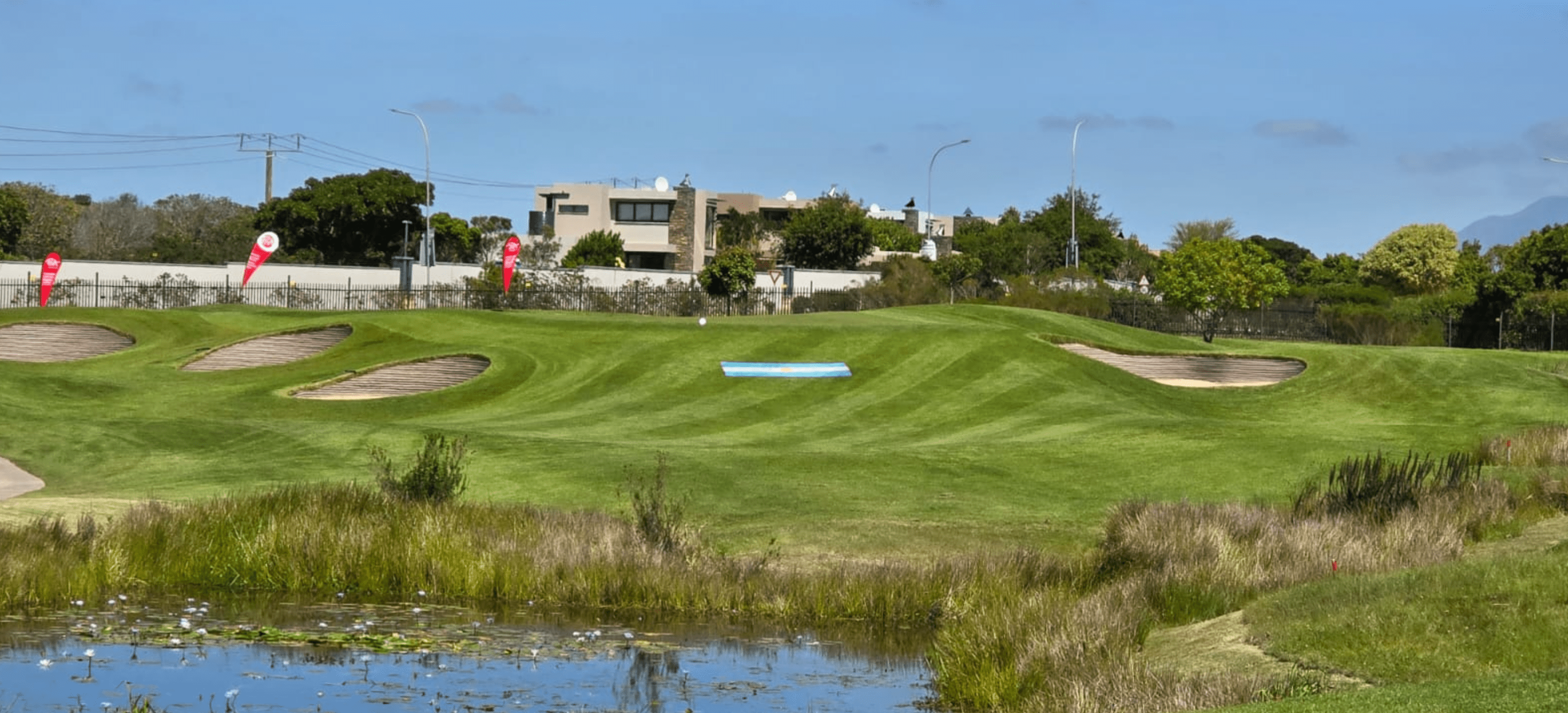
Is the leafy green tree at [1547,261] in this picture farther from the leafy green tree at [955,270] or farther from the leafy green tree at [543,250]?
the leafy green tree at [543,250]

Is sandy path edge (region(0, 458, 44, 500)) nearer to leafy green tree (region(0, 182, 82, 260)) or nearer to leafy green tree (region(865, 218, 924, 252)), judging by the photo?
leafy green tree (region(0, 182, 82, 260))

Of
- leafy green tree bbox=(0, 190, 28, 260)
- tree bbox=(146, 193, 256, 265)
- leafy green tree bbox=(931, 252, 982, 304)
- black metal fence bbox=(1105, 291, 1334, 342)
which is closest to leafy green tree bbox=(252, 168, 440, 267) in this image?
tree bbox=(146, 193, 256, 265)

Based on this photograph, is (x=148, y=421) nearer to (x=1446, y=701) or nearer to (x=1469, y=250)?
(x=1446, y=701)

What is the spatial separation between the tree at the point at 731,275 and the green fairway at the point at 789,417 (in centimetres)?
2438

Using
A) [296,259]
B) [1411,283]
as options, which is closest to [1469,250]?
[1411,283]

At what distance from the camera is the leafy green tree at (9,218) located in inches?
4279

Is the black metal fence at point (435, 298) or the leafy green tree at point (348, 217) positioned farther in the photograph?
the leafy green tree at point (348, 217)

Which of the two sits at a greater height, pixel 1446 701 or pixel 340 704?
pixel 1446 701

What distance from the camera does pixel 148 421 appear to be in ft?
96.6

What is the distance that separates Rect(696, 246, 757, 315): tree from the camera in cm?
7762

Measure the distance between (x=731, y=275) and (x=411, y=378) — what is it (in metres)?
38.0

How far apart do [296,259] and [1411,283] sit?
8247 centimetres

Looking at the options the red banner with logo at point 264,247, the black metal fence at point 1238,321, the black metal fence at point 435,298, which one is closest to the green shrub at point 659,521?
the red banner with logo at point 264,247

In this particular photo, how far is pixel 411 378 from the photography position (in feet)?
133
